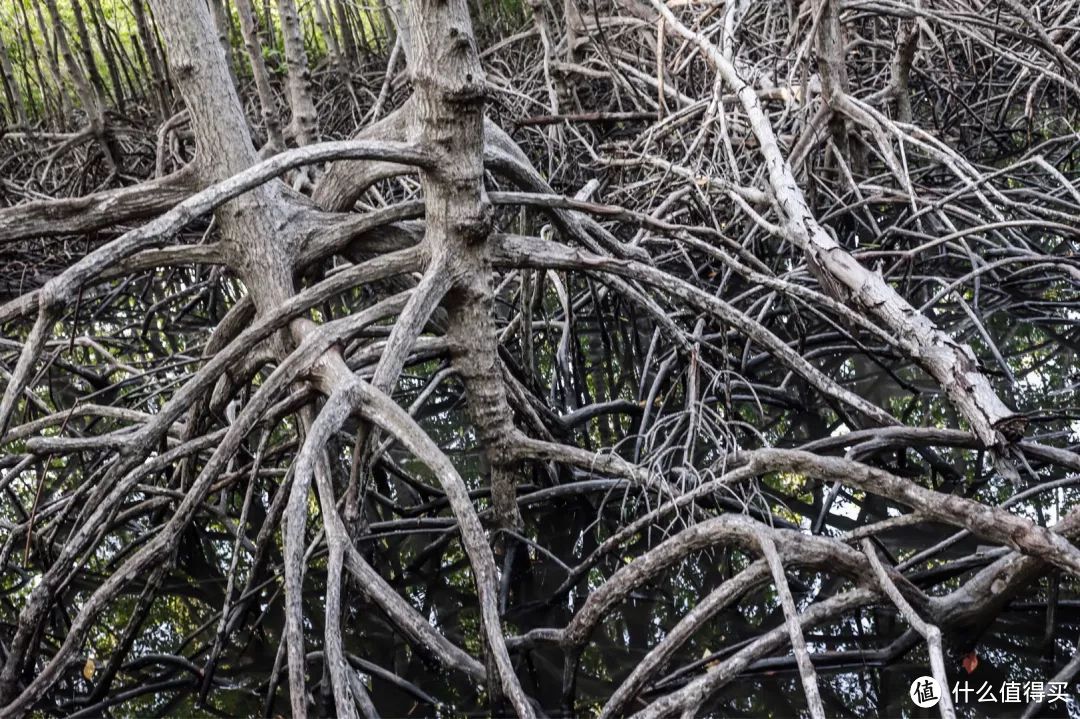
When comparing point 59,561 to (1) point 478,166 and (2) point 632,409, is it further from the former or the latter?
(2) point 632,409

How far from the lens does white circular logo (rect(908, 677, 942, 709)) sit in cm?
255

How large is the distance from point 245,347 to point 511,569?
111cm

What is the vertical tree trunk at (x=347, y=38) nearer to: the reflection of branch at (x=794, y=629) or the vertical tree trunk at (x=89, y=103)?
the vertical tree trunk at (x=89, y=103)

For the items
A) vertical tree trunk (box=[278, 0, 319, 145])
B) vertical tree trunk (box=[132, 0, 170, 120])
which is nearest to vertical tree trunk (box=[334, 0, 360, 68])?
vertical tree trunk (box=[132, 0, 170, 120])

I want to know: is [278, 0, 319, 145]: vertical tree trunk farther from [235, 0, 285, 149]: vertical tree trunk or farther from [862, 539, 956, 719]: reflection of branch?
[862, 539, 956, 719]: reflection of branch

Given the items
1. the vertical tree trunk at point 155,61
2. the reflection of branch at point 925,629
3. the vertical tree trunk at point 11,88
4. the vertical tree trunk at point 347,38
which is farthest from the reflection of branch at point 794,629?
the vertical tree trunk at point 347,38

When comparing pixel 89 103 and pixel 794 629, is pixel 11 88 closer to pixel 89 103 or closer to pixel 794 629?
pixel 89 103

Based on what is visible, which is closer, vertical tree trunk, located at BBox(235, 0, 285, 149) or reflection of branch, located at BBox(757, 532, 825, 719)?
reflection of branch, located at BBox(757, 532, 825, 719)

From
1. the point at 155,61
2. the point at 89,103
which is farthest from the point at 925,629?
the point at 155,61

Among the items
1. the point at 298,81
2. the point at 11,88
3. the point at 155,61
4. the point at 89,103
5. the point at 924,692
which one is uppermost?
the point at 11,88

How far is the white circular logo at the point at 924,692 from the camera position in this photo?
2.55 m

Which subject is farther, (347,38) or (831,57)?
(347,38)

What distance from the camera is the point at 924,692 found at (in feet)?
8.46

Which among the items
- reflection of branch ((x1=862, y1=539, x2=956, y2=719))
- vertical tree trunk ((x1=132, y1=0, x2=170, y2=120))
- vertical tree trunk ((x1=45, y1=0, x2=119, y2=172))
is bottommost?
reflection of branch ((x1=862, y1=539, x2=956, y2=719))
